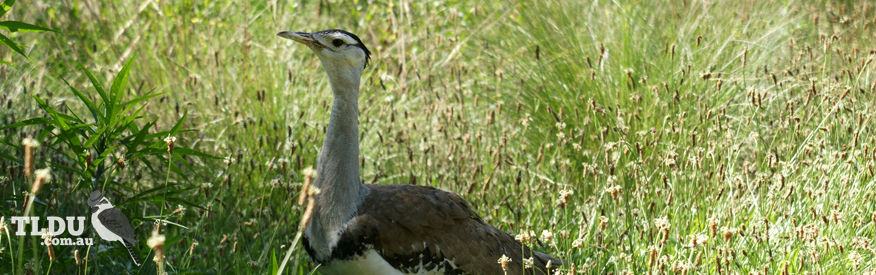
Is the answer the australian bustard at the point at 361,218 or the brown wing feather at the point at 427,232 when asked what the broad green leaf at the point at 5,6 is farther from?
the brown wing feather at the point at 427,232

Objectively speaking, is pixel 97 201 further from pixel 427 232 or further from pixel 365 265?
pixel 427 232

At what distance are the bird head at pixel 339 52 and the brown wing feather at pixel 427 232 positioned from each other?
1.51 feet

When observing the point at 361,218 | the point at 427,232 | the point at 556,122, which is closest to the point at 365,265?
the point at 361,218

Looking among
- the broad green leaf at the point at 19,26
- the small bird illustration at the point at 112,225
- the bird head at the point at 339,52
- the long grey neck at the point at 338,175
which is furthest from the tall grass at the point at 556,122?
the broad green leaf at the point at 19,26

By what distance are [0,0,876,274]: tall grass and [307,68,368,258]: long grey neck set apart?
357mm

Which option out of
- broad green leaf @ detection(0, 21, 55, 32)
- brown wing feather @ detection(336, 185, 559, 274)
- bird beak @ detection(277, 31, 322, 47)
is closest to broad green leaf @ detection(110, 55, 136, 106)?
broad green leaf @ detection(0, 21, 55, 32)

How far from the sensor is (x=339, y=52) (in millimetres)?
3654

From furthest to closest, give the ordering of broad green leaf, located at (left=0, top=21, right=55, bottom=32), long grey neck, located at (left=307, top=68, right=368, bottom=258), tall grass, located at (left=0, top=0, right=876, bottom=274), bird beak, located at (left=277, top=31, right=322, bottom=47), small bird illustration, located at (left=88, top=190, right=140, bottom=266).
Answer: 1. tall grass, located at (left=0, top=0, right=876, bottom=274)
2. long grey neck, located at (left=307, top=68, right=368, bottom=258)
3. bird beak, located at (left=277, top=31, right=322, bottom=47)
4. small bird illustration, located at (left=88, top=190, right=140, bottom=266)
5. broad green leaf, located at (left=0, top=21, right=55, bottom=32)

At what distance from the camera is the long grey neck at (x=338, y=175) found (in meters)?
3.62

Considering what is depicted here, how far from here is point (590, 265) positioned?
3.53 m

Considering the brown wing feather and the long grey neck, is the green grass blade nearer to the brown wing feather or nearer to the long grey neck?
the long grey neck

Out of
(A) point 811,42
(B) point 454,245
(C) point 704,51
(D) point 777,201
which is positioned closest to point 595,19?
(C) point 704,51

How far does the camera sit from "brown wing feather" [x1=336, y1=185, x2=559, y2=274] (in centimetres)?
361

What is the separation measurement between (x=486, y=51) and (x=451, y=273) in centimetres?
220
